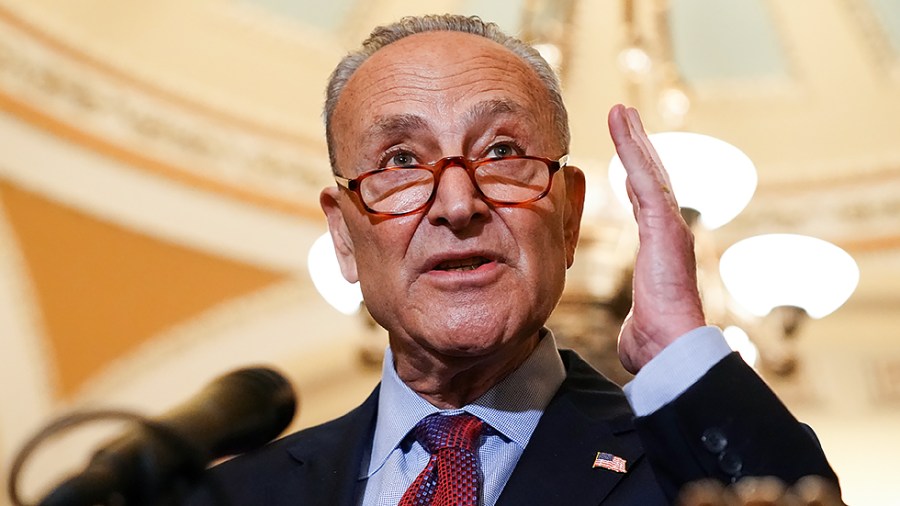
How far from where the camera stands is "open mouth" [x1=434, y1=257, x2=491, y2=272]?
1.61m

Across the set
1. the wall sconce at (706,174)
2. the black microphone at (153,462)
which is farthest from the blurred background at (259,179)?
the black microphone at (153,462)

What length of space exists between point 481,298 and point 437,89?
0.98 feet

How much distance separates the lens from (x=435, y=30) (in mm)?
1841

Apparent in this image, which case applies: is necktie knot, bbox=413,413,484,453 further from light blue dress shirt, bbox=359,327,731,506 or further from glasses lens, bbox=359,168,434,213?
glasses lens, bbox=359,168,434,213

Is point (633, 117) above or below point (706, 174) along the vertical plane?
above

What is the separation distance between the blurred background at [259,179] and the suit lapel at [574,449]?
4495mm

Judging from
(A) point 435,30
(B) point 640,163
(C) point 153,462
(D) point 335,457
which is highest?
(A) point 435,30

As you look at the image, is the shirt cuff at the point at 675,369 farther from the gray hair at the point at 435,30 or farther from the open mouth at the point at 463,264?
the gray hair at the point at 435,30

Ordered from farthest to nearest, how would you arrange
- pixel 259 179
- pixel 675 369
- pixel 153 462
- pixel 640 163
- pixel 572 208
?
1. pixel 259 179
2. pixel 572 208
3. pixel 640 163
4. pixel 675 369
5. pixel 153 462

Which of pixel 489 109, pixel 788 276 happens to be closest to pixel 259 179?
pixel 788 276

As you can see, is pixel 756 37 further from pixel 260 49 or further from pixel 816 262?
pixel 816 262

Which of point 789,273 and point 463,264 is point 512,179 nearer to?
point 463,264

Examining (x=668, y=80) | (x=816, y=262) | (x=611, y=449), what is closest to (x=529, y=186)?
(x=611, y=449)

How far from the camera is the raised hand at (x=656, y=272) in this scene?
1.48 m
